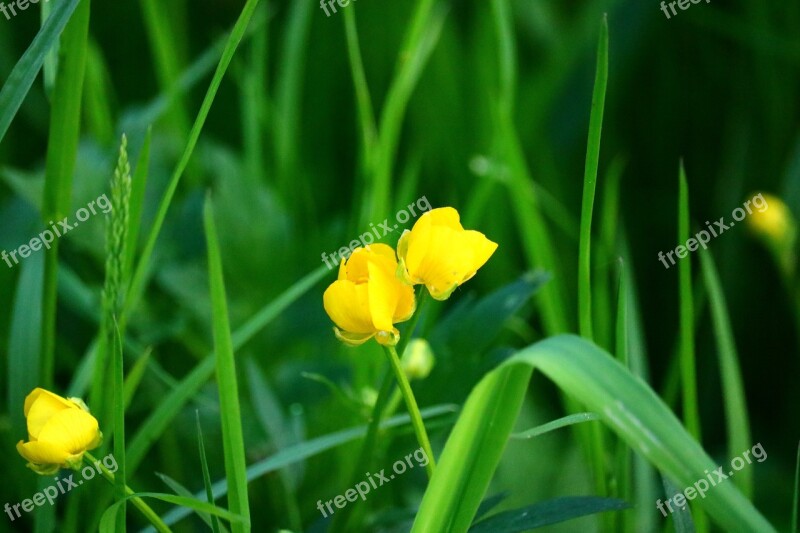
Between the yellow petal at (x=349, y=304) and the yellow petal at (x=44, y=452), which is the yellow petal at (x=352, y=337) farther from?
the yellow petal at (x=44, y=452)

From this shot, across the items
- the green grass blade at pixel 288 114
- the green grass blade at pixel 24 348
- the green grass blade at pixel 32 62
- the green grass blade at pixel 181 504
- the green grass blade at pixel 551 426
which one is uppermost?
the green grass blade at pixel 288 114

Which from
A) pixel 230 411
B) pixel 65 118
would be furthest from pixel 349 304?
pixel 65 118

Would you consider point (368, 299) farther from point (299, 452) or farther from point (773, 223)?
point (773, 223)

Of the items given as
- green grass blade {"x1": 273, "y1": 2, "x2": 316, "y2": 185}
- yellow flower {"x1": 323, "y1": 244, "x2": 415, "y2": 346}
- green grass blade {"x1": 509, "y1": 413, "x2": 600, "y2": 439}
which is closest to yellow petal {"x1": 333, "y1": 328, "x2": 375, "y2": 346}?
yellow flower {"x1": 323, "y1": 244, "x2": 415, "y2": 346}

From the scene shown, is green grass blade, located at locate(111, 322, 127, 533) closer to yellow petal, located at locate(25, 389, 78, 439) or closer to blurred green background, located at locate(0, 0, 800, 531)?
yellow petal, located at locate(25, 389, 78, 439)

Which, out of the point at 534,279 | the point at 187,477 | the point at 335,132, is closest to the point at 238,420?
the point at 534,279

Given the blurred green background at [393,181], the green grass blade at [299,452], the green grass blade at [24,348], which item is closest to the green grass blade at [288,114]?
the blurred green background at [393,181]

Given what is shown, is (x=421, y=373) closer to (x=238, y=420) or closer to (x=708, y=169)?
(x=238, y=420)
